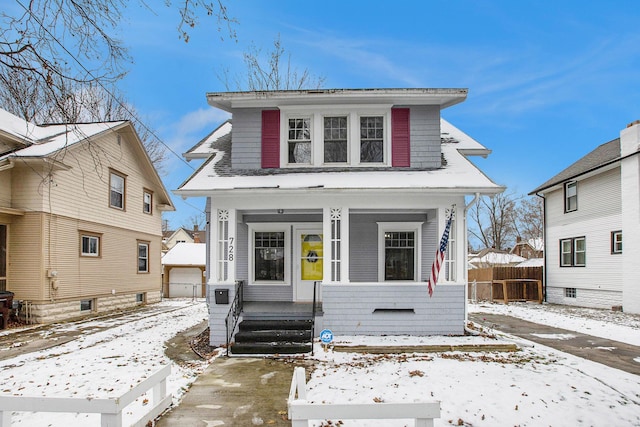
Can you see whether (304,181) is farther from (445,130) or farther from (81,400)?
(81,400)

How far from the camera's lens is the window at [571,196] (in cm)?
1799

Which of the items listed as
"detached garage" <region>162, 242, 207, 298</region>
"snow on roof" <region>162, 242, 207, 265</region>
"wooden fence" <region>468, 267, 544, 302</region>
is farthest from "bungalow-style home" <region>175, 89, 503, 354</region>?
"detached garage" <region>162, 242, 207, 298</region>

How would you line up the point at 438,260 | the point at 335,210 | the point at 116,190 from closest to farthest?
1. the point at 438,260
2. the point at 335,210
3. the point at 116,190

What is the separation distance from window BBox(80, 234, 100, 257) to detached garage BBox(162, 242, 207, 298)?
9450 millimetres

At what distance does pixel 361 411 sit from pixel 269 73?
2053 centimetres

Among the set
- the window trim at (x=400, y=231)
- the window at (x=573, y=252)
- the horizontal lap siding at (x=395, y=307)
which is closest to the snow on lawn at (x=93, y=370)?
the horizontal lap siding at (x=395, y=307)

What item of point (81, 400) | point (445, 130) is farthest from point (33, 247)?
point (445, 130)

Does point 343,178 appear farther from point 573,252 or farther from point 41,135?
point 573,252

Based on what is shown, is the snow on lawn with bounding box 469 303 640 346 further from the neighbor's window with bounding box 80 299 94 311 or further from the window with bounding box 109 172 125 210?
the window with bounding box 109 172 125 210

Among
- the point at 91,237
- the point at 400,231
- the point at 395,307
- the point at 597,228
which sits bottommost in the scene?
the point at 395,307

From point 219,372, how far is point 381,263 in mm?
5323

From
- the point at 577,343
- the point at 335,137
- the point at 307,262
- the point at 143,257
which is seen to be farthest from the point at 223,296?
the point at 143,257

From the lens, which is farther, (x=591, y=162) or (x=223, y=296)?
(x=591, y=162)

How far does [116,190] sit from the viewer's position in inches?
638
